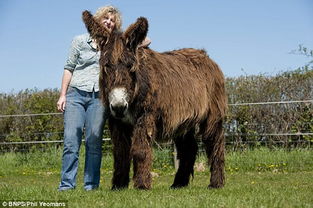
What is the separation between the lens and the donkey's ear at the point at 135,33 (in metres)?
6.39

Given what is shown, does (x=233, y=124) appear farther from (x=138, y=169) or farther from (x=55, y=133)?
(x=138, y=169)

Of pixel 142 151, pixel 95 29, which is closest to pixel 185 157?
pixel 142 151

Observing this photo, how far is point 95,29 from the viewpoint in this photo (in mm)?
6535

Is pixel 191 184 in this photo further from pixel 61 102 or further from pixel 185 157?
pixel 61 102

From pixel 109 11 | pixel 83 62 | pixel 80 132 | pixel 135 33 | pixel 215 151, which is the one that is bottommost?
pixel 215 151

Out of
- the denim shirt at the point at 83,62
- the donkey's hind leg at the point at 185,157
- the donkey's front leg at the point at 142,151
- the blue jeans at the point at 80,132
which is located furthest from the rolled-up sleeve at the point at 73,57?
the donkey's hind leg at the point at 185,157

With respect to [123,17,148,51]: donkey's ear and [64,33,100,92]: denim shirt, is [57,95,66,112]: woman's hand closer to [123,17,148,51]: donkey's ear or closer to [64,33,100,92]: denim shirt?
[64,33,100,92]: denim shirt

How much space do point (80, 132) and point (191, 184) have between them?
2205mm

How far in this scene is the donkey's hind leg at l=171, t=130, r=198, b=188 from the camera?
800cm

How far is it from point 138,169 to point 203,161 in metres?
7.88

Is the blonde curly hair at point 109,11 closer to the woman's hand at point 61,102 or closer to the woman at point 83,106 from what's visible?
the woman at point 83,106

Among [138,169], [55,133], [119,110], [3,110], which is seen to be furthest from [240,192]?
[3,110]

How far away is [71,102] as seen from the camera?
24.3 feet

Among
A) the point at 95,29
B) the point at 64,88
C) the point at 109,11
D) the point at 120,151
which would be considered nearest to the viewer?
the point at 95,29
